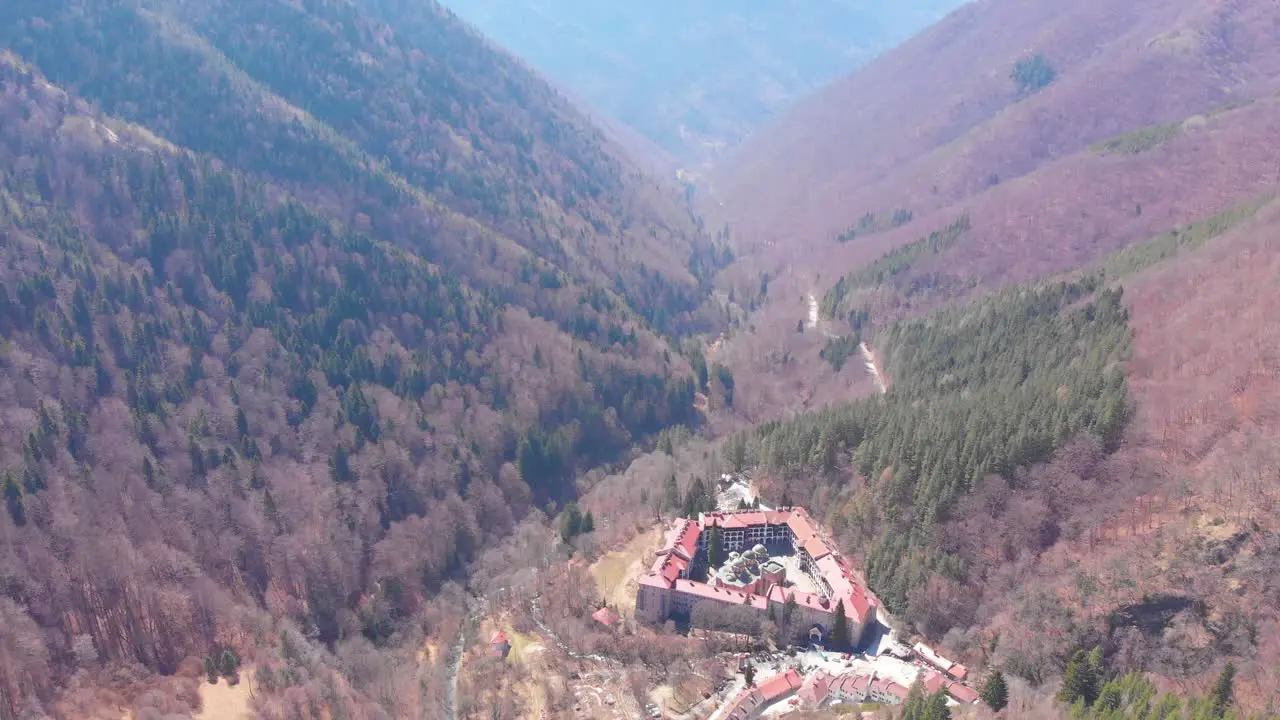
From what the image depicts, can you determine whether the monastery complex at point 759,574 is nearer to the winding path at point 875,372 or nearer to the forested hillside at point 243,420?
the forested hillside at point 243,420

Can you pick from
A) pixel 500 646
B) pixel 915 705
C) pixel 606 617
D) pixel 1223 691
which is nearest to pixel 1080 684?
pixel 1223 691

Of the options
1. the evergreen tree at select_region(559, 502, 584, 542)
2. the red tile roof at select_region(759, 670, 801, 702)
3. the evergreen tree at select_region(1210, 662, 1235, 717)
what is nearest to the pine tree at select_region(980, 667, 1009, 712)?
the evergreen tree at select_region(1210, 662, 1235, 717)

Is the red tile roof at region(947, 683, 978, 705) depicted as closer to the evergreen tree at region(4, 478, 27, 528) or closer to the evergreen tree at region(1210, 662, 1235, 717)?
the evergreen tree at region(1210, 662, 1235, 717)

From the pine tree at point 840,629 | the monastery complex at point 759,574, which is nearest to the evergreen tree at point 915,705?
the pine tree at point 840,629

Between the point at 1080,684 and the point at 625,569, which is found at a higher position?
the point at 625,569

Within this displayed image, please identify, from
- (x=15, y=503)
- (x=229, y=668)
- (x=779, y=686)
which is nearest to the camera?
(x=779, y=686)

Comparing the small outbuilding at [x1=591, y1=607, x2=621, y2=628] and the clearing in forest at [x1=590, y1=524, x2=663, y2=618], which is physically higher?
the clearing in forest at [x1=590, y1=524, x2=663, y2=618]

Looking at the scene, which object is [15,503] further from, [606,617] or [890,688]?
[890,688]
